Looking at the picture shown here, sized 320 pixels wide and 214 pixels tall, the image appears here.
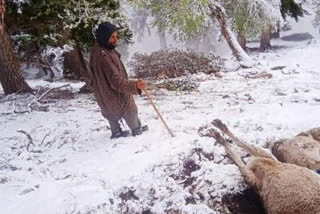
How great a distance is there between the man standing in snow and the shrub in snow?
17.7ft

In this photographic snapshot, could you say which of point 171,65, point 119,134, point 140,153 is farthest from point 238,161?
point 171,65

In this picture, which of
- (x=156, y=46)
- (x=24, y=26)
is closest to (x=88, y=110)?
(x=24, y=26)

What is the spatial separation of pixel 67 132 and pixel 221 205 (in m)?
3.16

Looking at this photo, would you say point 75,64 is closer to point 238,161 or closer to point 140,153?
point 140,153

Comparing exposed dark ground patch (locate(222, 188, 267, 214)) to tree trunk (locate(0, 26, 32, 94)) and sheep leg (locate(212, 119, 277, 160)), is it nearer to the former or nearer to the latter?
sheep leg (locate(212, 119, 277, 160))

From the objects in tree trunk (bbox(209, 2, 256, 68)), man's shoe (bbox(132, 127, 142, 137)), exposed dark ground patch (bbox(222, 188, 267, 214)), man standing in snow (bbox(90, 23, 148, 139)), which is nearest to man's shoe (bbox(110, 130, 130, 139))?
man standing in snow (bbox(90, 23, 148, 139))

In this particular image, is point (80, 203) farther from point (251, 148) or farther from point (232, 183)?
point (251, 148)

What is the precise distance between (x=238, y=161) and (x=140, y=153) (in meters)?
1.31

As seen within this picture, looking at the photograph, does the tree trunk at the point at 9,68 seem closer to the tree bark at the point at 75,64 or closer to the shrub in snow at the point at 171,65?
the tree bark at the point at 75,64

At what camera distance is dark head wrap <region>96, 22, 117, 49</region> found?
503 cm

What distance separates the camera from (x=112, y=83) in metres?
5.16

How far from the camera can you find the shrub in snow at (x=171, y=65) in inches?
443

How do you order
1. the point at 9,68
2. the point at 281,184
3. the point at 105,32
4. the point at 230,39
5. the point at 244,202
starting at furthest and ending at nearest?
the point at 230,39
the point at 9,68
the point at 105,32
the point at 244,202
the point at 281,184

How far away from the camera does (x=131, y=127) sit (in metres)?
5.53
